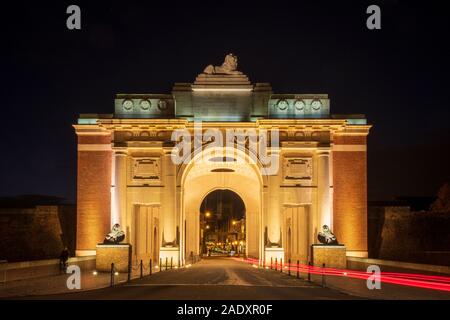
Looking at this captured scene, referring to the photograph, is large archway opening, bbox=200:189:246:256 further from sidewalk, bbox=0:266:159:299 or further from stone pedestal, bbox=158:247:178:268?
sidewalk, bbox=0:266:159:299

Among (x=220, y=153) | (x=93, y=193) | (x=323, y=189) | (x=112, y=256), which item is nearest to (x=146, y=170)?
(x=93, y=193)

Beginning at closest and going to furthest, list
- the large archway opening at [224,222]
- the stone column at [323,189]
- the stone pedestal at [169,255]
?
the stone pedestal at [169,255], the stone column at [323,189], the large archway opening at [224,222]

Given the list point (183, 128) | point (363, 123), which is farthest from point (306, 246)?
point (183, 128)

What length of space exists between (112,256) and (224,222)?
6995 cm

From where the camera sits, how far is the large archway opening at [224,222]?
96000 mm

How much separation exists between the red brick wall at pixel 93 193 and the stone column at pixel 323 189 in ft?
43.0

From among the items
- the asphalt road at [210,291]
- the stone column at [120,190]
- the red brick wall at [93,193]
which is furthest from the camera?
the red brick wall at [93,193]

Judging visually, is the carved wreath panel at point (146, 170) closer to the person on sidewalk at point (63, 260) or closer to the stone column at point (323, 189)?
the stone column at point (323, 189)

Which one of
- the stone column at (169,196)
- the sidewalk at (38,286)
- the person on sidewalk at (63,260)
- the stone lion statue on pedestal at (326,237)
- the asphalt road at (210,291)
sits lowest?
the sidewalk at (38,286)

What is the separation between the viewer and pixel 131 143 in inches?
1634

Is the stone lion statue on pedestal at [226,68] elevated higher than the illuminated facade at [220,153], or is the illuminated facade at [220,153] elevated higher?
the stone lion statue on pedestal at [226,68]

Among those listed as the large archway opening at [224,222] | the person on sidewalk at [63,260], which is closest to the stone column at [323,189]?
the person on sidewalk at [63,260]
